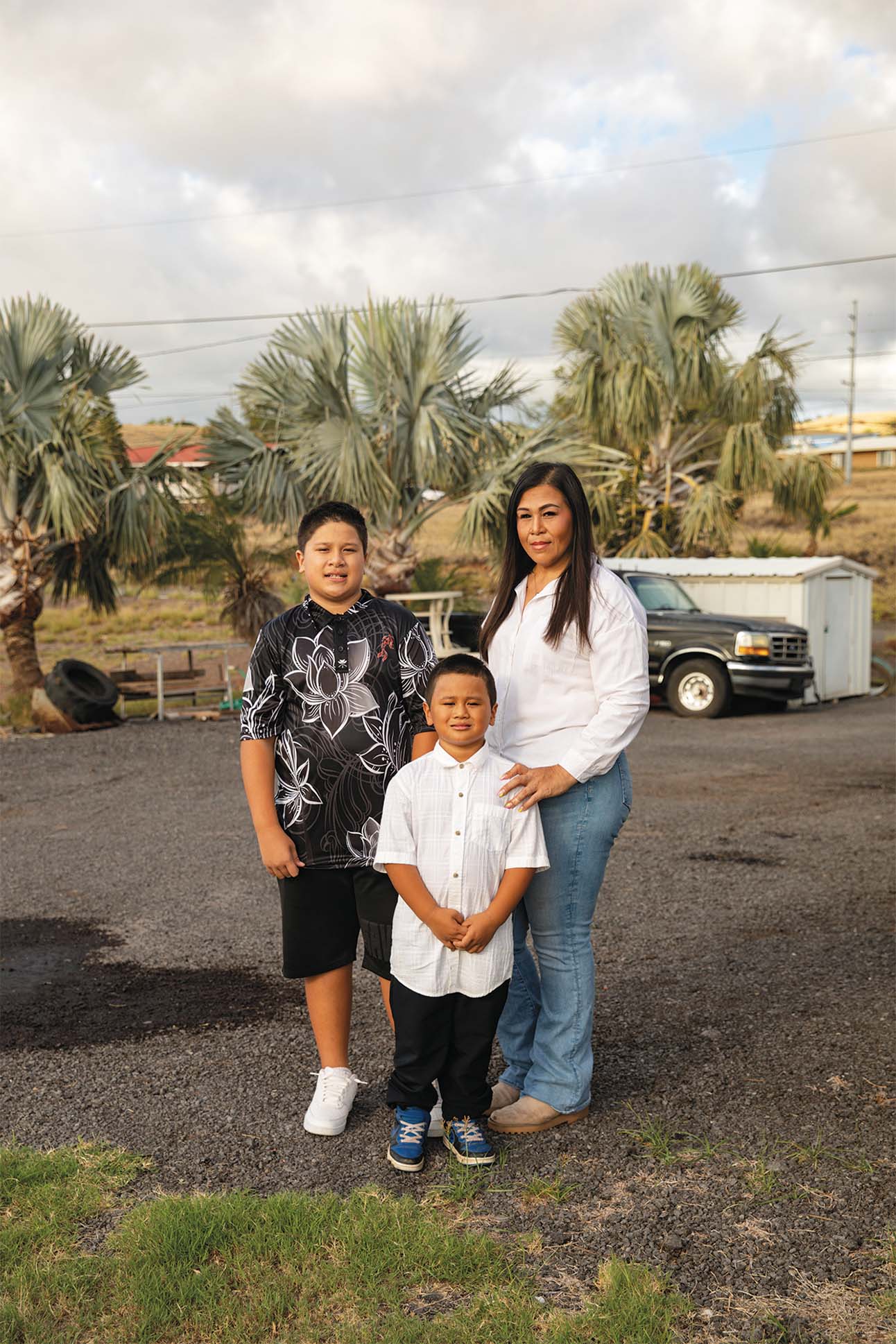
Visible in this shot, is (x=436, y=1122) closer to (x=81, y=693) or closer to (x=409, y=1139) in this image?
(x=409, y=1139)

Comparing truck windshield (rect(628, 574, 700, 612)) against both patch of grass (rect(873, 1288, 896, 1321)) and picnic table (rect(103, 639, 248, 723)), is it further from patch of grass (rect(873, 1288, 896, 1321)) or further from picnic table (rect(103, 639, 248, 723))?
patch of grass (rect(873, 1288, 896, 1321))

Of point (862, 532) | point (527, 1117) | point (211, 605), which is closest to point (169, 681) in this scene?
point (527, 1117)

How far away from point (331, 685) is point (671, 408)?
17132 millimetres

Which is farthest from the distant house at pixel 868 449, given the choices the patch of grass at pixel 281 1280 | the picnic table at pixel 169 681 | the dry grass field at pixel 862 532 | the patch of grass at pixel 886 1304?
the patch of grass at pixel 281 1280

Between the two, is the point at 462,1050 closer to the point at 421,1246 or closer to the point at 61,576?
the point at 421,1246

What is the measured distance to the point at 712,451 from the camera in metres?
20.4

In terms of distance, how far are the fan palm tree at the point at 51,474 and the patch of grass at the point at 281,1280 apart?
37.7 feet

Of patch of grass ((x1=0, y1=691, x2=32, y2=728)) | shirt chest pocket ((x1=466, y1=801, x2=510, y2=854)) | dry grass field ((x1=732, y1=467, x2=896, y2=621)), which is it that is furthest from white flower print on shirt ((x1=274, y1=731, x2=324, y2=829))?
dry grass field ((x1=732, y1=467, x2=896, y2=621))

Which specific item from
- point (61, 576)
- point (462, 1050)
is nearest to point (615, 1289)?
point (462, 1050)

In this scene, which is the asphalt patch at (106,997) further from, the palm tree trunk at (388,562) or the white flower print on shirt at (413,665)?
the palm tree trunk at (388,562)

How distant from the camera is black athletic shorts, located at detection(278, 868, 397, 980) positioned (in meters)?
3.36

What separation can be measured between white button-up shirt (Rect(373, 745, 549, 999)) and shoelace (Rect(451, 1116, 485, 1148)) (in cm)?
38

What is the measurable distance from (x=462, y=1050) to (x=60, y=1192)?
3.54 ft

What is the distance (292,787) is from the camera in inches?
133
